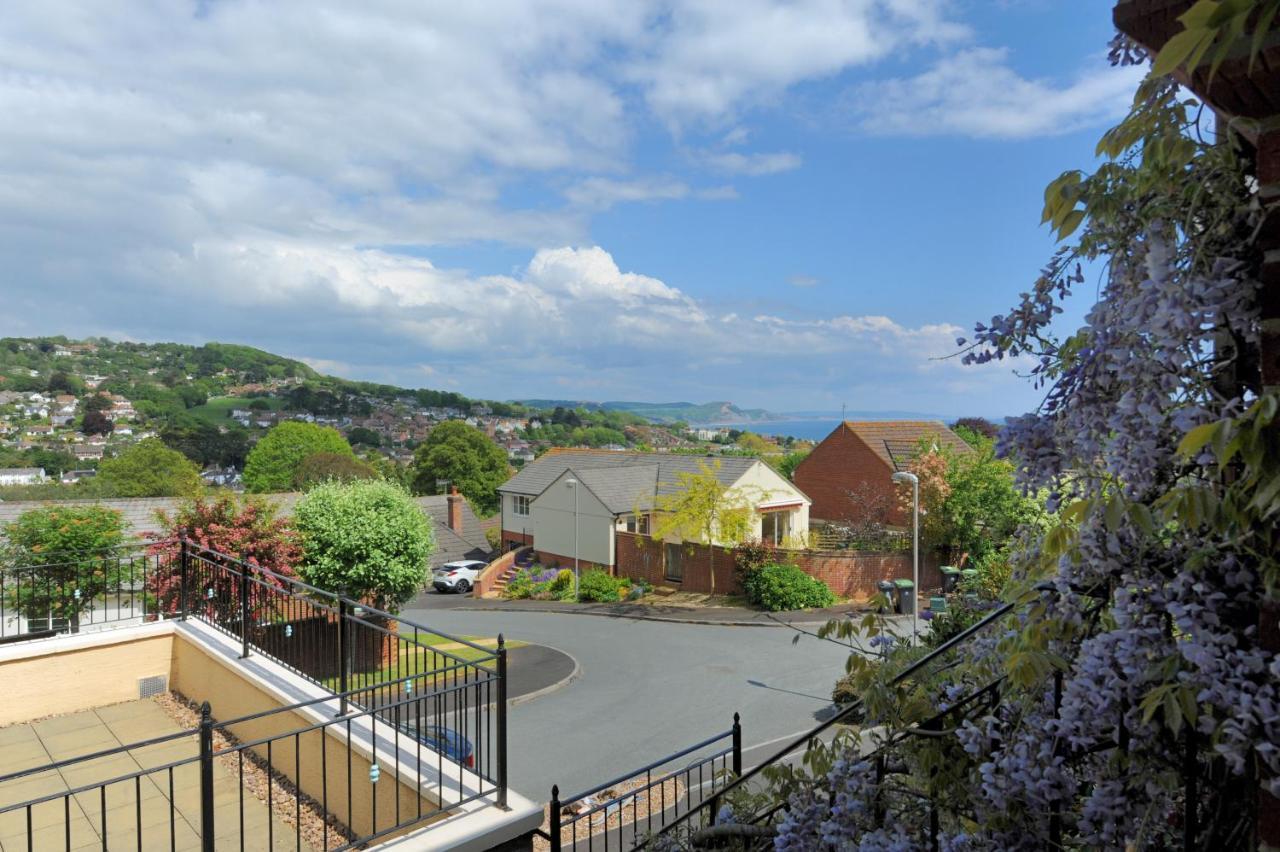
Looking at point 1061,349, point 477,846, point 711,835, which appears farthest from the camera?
point 477,846

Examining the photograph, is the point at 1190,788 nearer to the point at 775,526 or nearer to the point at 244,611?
the point at 244,611

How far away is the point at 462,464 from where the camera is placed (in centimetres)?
6488

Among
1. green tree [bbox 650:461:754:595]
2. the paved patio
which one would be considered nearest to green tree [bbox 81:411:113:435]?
green tree [bbox 650:461:754:595]

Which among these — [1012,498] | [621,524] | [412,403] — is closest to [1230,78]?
[1012,498]

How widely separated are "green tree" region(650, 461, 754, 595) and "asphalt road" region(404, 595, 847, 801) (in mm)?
4944

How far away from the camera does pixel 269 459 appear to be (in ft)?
215

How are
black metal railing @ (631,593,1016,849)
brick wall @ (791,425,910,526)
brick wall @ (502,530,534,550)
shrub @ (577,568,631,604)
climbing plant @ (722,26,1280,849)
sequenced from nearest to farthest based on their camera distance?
climbing plant @ (722,26,1280,849)
black metal railing @ (631,593,1016,849)
shrub @ (577,568,631,604)
brick wall @ (791,425,910,526)
brick wall @ (502,530,534,550)

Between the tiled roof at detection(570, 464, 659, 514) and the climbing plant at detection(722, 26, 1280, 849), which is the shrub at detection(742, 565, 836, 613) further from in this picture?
the climbing plant at detection(722, 26, 1280, 849)

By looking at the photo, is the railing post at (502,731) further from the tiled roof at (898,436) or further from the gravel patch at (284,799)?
the tiled roof at (898,436)

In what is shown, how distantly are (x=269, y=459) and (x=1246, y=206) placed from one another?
236 feet

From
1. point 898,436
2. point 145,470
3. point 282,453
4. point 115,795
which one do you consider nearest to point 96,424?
point 145,470

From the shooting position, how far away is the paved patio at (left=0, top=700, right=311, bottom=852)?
5.29 meters

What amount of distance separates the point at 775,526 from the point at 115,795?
27813 millimetres

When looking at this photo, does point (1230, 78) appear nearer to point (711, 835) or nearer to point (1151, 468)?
point (1151, 468)
